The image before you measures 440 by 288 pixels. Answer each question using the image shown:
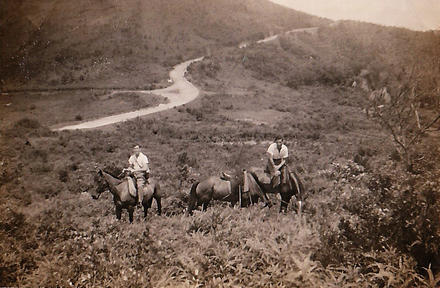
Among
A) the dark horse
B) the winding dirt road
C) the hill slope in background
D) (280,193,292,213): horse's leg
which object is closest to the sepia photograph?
the dark horse

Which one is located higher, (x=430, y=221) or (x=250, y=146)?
(x=430, y=221)

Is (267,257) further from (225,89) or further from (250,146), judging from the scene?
(225,89)

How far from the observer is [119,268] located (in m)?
5.85

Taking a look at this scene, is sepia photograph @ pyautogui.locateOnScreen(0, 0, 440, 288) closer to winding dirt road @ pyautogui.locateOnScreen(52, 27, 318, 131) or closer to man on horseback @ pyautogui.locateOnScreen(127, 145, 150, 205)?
man on horseback @ pyautogui.locateOnScreen(127, 145, 150, 205)

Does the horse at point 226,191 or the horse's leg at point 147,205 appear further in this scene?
the horse at point 226,191

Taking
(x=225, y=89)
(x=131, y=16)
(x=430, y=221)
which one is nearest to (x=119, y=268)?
(x=430, y=221)

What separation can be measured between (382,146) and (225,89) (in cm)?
2411

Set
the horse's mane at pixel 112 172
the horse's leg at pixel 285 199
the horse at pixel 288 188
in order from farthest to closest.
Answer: the horse's leg at pixel 285 199
the horse at pixel 288 188
the horse's mane at pixel 112 172

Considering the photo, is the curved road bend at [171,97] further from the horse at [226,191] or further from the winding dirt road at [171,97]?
the horse at [226,191]

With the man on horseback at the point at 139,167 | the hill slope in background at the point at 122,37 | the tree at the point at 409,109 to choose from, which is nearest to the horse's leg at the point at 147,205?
the man on horseback at the point at 139,167

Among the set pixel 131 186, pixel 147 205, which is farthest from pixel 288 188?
pixel 131 186

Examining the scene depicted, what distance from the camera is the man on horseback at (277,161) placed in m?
9.93

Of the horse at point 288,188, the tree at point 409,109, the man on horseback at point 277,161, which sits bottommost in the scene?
the horse at point 288,188

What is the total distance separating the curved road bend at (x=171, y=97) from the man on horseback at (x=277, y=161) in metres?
16.7
